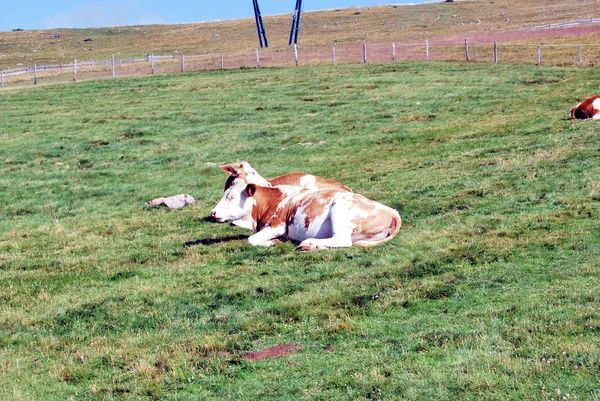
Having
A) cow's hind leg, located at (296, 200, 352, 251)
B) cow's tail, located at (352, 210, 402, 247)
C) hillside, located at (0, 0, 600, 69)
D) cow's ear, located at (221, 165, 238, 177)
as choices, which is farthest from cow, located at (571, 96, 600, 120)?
hillside, located at (0, 0, 600, 69)

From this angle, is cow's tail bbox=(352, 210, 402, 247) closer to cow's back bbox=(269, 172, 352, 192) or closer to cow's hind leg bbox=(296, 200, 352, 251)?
cow's hind leg bbox=(296, 200, 352, 251)

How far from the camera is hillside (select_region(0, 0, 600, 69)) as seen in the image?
115 meters

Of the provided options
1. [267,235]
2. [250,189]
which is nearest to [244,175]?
[250,189]

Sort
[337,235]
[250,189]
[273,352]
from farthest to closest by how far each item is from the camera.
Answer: [250,189]
[337,235]
[273,352]

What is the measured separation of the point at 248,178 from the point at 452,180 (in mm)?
5767

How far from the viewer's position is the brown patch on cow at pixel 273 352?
8.29 m

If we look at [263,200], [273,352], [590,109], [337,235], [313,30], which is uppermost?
[313,30]

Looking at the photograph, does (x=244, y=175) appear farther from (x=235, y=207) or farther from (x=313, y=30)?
(x=313, y=30)

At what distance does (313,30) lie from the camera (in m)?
Result: 141

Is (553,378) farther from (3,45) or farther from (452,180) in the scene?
(3,45)

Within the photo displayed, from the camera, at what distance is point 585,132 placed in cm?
2200

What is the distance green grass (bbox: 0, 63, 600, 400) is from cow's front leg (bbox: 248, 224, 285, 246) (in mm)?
226

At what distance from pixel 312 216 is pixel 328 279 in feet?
7.35

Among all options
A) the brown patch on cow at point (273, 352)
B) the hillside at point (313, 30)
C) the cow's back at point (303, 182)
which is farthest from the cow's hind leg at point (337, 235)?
the hillside at point (313, 30)
